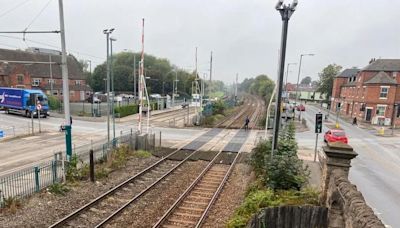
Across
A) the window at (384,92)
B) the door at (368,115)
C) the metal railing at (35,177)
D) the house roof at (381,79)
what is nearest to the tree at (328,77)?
the house roof at (381,79)

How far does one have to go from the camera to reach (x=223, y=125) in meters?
39.0

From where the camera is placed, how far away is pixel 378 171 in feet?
62.1

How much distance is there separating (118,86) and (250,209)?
92.2m

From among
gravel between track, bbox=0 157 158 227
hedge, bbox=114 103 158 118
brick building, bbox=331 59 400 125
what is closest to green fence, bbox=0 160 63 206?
gravel between track, bbox=0 157 158 227

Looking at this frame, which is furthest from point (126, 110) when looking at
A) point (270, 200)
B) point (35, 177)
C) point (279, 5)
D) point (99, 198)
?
point (270, 200)

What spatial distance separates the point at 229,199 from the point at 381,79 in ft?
138

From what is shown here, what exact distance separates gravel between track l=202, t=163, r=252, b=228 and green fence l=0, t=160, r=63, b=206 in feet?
23.3

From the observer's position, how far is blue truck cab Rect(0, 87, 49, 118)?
38.1 m

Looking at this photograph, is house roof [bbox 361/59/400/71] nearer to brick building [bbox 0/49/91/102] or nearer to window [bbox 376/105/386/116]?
window [bbox 376/105/386/116]

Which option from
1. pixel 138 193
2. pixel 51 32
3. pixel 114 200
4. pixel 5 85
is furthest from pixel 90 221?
pixel 5 85

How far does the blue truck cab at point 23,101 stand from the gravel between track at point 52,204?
28578 mm

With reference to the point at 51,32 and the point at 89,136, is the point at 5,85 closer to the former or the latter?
the point at 89,136

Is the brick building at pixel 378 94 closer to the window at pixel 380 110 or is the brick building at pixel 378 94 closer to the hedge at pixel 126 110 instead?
the window at pixel 380 110

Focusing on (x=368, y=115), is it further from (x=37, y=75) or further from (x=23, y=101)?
(x=37, y=75)
